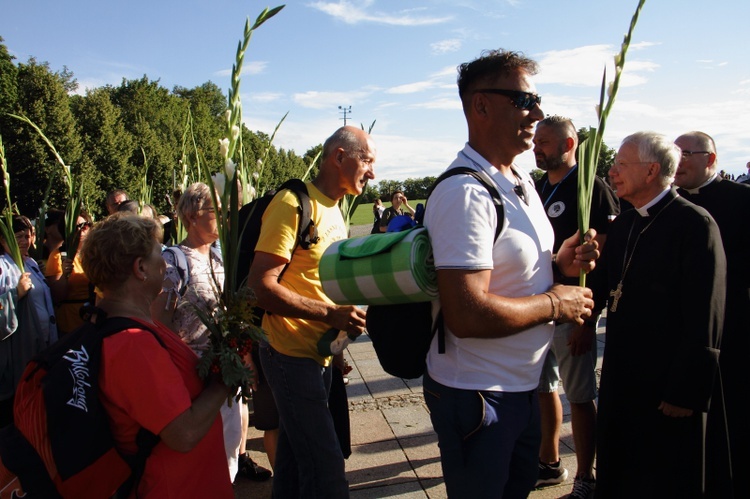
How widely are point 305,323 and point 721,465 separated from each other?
7.03ft

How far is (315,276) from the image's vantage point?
9.59ft

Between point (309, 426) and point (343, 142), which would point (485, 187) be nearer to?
point (343, 142)

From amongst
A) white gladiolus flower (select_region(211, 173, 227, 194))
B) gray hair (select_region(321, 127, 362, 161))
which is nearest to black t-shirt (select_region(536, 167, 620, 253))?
gray hair (select_region(321, 127, 362, 161))

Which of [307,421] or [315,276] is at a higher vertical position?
[315,276]

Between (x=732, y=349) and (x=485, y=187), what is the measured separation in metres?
2.30

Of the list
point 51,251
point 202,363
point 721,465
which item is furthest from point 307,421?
point 51,251

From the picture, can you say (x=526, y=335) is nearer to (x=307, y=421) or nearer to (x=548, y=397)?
(x=307, y=421)

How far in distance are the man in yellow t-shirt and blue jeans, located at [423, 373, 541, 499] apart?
0.78 meters

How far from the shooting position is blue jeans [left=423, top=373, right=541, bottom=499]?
6.15 feet

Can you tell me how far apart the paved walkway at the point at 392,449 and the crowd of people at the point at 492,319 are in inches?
13.4

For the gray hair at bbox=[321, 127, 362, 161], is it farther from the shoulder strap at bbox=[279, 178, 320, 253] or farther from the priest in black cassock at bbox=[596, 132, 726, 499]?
the priest in black cassock at bbox=[596, 132, 726, 499]

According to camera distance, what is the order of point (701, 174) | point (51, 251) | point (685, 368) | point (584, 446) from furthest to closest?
point (51, 251) < point (701, 174) < point (584, 446) < point (685, 368)

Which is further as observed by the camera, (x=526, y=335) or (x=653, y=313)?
(x=653, y=313)

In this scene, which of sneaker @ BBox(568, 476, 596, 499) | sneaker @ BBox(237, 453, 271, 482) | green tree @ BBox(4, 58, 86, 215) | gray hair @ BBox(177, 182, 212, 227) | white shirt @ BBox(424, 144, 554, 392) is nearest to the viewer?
white shirt @ BBox(424, 144, 554, 392)
